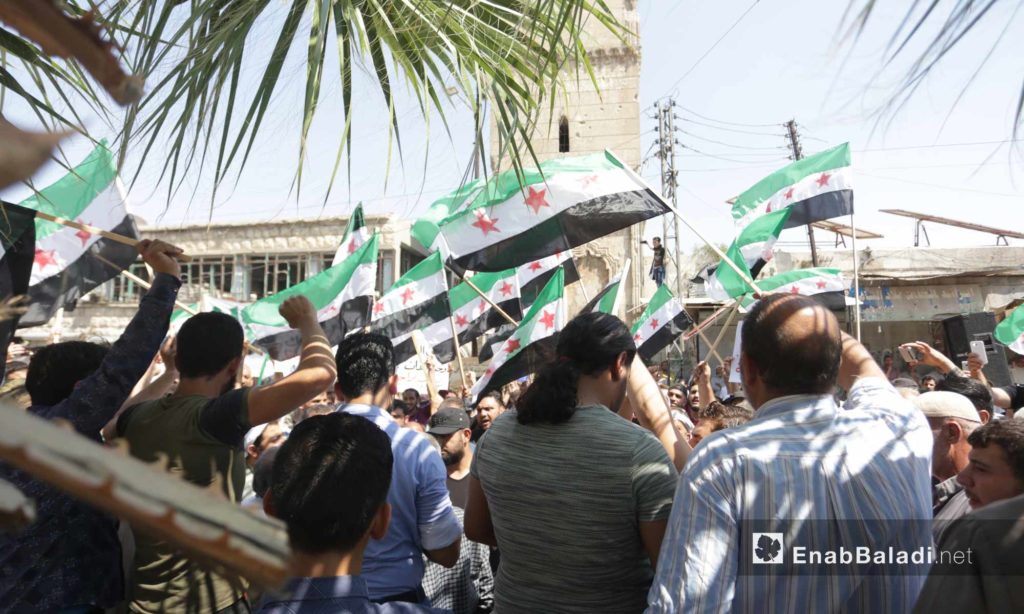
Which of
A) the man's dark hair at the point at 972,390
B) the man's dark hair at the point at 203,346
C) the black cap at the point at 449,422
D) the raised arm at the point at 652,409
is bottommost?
the black cap at the point at 449,422

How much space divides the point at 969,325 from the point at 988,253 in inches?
444

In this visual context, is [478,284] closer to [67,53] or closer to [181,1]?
[181,1]

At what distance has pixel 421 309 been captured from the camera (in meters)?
9.03

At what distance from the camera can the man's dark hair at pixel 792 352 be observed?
5.56 ft

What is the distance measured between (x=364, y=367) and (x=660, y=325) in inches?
259

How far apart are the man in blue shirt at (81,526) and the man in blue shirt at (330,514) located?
63 centimetres

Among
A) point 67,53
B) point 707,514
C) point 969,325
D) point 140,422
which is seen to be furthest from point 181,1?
point 969,325

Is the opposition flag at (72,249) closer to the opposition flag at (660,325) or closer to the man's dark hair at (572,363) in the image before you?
the man's dark hair at (572,363)

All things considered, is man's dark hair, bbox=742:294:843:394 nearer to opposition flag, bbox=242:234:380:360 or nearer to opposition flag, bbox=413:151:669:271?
opposition flag, bbox=413:151:669:271

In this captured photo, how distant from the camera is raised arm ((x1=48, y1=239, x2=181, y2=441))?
1.93 meters

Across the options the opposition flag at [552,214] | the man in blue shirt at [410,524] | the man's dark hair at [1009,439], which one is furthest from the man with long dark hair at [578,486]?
the opposition flag at [552,214]

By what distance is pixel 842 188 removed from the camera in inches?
299

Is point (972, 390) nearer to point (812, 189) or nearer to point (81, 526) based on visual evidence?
point (812, 189)

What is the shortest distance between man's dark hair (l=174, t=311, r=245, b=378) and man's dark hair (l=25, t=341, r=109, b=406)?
0.96 ft
